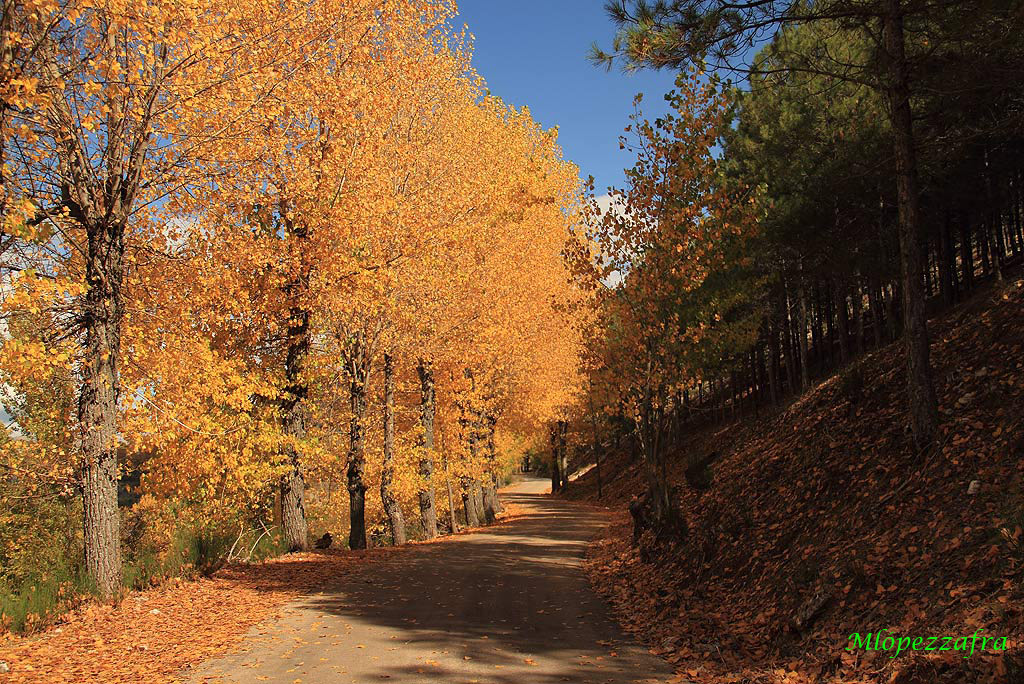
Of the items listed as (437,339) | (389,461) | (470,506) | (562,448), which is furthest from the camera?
(562,448)

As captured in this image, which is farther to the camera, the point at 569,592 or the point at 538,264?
the point at 538,264

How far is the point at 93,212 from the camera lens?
8.98 meters

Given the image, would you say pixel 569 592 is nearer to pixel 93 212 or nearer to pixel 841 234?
pixel 93 212

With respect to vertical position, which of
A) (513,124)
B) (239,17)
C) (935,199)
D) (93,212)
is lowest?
(93,212)

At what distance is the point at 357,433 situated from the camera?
15352 mm

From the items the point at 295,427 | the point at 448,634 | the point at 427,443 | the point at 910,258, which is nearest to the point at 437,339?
the point at 427,443

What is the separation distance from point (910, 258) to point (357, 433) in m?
11.8

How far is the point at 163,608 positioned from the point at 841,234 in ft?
59.9

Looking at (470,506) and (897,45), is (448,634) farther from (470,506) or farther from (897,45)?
(470,506)

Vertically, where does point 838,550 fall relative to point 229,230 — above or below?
below

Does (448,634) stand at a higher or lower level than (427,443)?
lower

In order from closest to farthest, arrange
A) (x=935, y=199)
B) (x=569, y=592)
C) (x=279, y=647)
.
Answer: (x=279, y=647), (x=569, y=592), (x=935, y=199)

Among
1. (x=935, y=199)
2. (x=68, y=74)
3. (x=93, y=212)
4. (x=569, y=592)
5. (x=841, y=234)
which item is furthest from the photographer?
(x=841, y=234)

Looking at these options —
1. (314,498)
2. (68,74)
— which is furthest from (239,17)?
(314,498)
